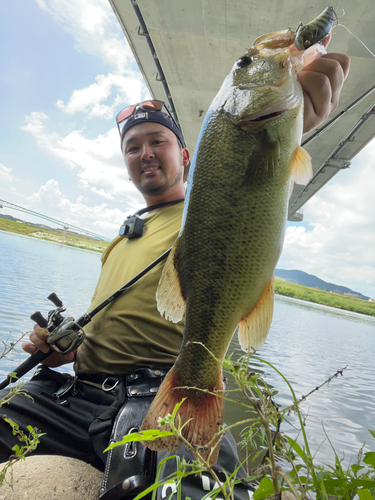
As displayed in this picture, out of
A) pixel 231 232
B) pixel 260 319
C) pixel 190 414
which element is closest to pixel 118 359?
pixel 190 414

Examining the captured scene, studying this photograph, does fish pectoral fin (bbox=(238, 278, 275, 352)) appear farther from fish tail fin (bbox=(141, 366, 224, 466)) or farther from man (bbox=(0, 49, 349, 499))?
man (bbox=(0, 49, 349, 499))

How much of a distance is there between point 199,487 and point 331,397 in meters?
6.16

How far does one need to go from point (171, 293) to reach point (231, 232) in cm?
42

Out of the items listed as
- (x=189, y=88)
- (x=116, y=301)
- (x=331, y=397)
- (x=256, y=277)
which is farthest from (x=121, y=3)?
(x=331, y=397)

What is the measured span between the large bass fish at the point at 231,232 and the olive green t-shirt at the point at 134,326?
0.68 metres

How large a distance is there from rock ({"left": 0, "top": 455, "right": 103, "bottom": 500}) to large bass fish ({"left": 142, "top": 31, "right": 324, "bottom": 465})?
86cm

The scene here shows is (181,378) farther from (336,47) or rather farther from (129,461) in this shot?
(336,47)

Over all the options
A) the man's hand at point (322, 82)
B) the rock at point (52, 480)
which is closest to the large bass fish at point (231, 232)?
the man's hand at point (322, 82)

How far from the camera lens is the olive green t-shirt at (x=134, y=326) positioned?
2.17 m

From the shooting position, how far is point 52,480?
5.76 ft

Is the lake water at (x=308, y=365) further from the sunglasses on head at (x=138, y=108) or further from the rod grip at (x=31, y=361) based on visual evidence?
the sunglasses on head at (x=138, y=108)

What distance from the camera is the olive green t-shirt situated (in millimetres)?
2168

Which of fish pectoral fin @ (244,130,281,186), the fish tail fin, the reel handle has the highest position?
fish pectoral fin @ (244,130,281,186)

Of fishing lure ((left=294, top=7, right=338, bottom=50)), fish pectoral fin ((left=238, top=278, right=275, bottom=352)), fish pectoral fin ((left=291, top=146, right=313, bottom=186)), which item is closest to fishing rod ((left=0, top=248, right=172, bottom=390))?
fish pectoral fin ((left=238, top=278, right=275, bottom=352))
